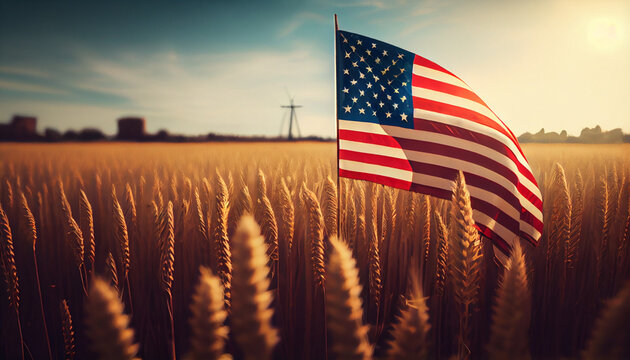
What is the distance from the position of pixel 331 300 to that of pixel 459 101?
6.93ft

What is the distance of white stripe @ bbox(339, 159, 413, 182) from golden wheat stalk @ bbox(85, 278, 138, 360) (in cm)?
164

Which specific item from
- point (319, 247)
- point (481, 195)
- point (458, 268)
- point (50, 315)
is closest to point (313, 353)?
point (319, 247)

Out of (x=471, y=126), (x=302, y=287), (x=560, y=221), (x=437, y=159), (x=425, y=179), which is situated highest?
(x=471, y=126)

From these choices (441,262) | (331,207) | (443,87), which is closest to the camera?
(441,262)

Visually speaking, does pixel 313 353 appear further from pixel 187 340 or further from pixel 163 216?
pixel 163 216

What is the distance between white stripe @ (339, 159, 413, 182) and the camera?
2.03 m

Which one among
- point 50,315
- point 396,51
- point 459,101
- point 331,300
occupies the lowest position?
point 50,315

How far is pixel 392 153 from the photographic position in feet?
6.84

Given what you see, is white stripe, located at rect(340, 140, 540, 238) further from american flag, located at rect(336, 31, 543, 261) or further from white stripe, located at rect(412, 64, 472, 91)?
white stripe, located at rect(412, 64, 472, 91)

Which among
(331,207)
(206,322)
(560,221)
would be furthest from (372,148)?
(206,322)

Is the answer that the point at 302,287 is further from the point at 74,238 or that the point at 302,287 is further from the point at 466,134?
the point at 466,134

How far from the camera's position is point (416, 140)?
2084mm

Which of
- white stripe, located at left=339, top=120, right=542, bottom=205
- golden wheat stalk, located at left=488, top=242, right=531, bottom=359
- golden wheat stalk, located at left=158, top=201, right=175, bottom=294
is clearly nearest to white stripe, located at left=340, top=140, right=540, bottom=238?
white stripe, located at left=339, top=120, right=542, bottom=205

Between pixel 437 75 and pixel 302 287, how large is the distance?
2084mm
